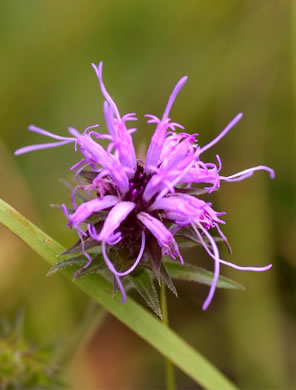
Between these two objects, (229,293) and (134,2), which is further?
(134,2)

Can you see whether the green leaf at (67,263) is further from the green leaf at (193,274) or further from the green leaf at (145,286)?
the green leaf at (193,274)

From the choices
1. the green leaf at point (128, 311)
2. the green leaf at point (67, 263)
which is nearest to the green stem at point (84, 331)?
the green leaf at point (128, 311)

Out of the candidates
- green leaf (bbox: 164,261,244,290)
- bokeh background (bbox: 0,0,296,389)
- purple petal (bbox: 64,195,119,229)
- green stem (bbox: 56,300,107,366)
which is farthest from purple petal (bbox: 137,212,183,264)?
bokeh background (bbox: 0,0,296,389)

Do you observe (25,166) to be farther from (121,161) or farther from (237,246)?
(121,161)

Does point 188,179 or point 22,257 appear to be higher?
point 188,179

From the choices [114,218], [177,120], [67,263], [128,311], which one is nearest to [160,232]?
[114,218]

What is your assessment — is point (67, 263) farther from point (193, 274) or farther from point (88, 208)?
point (193, 274)

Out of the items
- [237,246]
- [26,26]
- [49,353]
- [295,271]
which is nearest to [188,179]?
[49,353]
